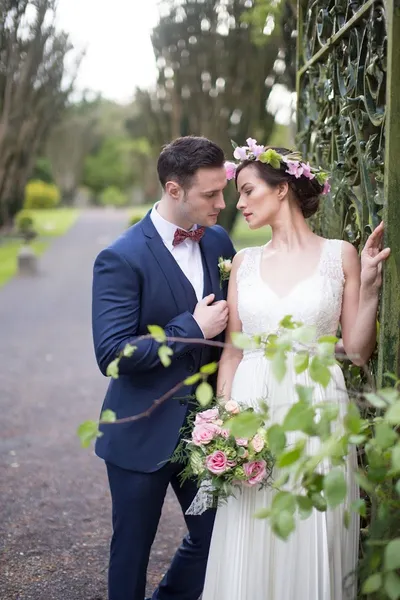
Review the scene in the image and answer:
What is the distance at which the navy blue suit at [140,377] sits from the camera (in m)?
3.08

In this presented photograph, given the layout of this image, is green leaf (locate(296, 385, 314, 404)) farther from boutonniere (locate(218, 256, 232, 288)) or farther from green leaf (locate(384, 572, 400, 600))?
boutonniere (locate(218, 256, 232, 288))

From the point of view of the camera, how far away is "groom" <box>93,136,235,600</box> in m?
3.10

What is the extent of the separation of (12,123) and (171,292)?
22879 mm

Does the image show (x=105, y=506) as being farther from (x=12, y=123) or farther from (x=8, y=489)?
(x=12, y=123)

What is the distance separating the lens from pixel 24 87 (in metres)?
22.8

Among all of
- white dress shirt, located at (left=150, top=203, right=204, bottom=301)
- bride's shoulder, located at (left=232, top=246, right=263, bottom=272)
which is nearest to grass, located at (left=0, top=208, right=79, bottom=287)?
white dress shirt, located at (left=150, top=203, right=204, bottom=301)

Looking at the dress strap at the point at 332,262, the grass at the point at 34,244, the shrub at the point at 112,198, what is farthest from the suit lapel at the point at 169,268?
the shrub at the point at 112,198

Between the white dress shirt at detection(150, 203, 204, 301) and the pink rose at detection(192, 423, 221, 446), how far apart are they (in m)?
0.67

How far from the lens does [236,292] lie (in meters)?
3.16

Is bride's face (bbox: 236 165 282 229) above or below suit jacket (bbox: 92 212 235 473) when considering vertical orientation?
above

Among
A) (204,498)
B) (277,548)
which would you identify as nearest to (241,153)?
(204,498)

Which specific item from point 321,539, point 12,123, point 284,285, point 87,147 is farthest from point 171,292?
point 87,147

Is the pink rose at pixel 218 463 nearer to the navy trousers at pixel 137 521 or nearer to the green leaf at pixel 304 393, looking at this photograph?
the navy trousers at pixel 137 521

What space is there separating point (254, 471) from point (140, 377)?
69 cm
